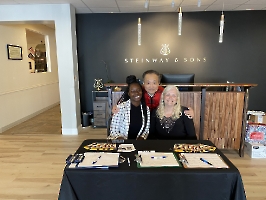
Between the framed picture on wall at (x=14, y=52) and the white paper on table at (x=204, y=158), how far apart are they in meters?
4.90

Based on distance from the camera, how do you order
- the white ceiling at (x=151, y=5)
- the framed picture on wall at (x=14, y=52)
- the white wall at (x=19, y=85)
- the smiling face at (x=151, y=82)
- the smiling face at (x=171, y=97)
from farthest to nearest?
1. the framed picture on wall at (x=14, y=52)
2. the white wall at (x=19, y=85)
3. the white ceiling at (x=151, y=5)
4. the smiling face at (x=151, y=82)
5. the smiling face at (x=171, y=97)

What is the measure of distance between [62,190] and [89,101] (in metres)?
4.13

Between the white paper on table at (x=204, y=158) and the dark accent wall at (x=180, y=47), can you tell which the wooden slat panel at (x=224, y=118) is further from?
the dark accent wall at (x=180, y=47)

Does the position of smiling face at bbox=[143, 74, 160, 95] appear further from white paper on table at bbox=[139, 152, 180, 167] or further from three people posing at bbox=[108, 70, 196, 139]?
white paper on table at bbox=[139, 152, 180, 167]

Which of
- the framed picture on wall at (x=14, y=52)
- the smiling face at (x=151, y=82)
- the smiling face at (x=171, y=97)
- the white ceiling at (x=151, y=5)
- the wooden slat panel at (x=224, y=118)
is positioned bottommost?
the wooden slat panel at (x=224, y=118)

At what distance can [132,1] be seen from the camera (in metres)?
4.10

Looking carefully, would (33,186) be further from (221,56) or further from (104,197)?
(221,56)

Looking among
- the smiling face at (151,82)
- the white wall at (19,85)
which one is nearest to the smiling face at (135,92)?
the smiling face at (151,82)

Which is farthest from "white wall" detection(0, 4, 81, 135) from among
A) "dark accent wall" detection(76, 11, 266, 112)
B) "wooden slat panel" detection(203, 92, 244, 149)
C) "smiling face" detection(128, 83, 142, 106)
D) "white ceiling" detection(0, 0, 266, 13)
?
"wooden slat panel" detection(203, 92, 244, 149)

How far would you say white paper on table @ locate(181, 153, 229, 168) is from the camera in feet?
4.49

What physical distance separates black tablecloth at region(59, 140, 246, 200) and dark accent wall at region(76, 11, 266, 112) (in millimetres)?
4056

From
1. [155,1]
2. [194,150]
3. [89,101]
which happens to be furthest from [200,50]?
[194,150]

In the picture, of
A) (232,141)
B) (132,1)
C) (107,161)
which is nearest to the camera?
(107,161)

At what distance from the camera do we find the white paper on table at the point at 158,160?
1386 millimetres
